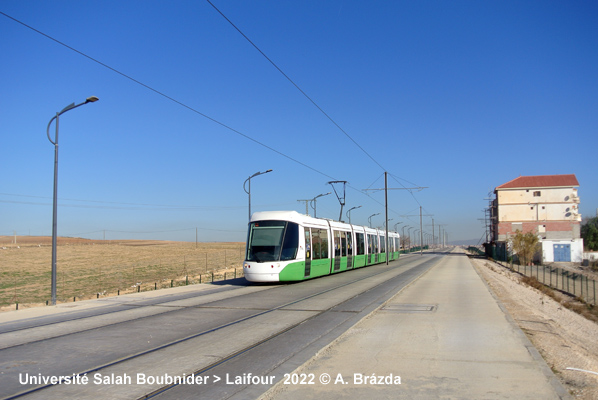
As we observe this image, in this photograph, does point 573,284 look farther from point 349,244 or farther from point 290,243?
point 290,243

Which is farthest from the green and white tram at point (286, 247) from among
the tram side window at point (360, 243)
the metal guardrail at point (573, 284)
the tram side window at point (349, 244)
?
the metal guardrail at point (573, 284)

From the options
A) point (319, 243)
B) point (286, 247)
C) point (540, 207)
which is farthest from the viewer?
point (540, 207)

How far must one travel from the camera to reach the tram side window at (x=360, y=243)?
1410 inches

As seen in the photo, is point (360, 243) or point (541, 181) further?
point (541, 181)

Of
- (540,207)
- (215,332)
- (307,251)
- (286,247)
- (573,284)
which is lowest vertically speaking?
(573,284)

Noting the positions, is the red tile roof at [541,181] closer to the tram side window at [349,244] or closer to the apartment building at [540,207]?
the apartment building at [540,207]

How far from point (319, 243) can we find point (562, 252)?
58.7m

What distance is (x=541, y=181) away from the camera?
298 ft

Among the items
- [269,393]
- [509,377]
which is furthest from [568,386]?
[269,393]

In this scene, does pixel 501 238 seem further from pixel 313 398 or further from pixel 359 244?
pixel 313 398

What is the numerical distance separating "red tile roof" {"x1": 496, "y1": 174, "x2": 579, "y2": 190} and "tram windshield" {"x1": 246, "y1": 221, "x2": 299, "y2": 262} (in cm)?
7940

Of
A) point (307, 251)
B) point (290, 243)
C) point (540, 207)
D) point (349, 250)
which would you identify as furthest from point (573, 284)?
point (540, 207)

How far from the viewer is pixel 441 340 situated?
9594 mm

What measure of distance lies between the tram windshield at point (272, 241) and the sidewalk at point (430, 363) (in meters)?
9.31
